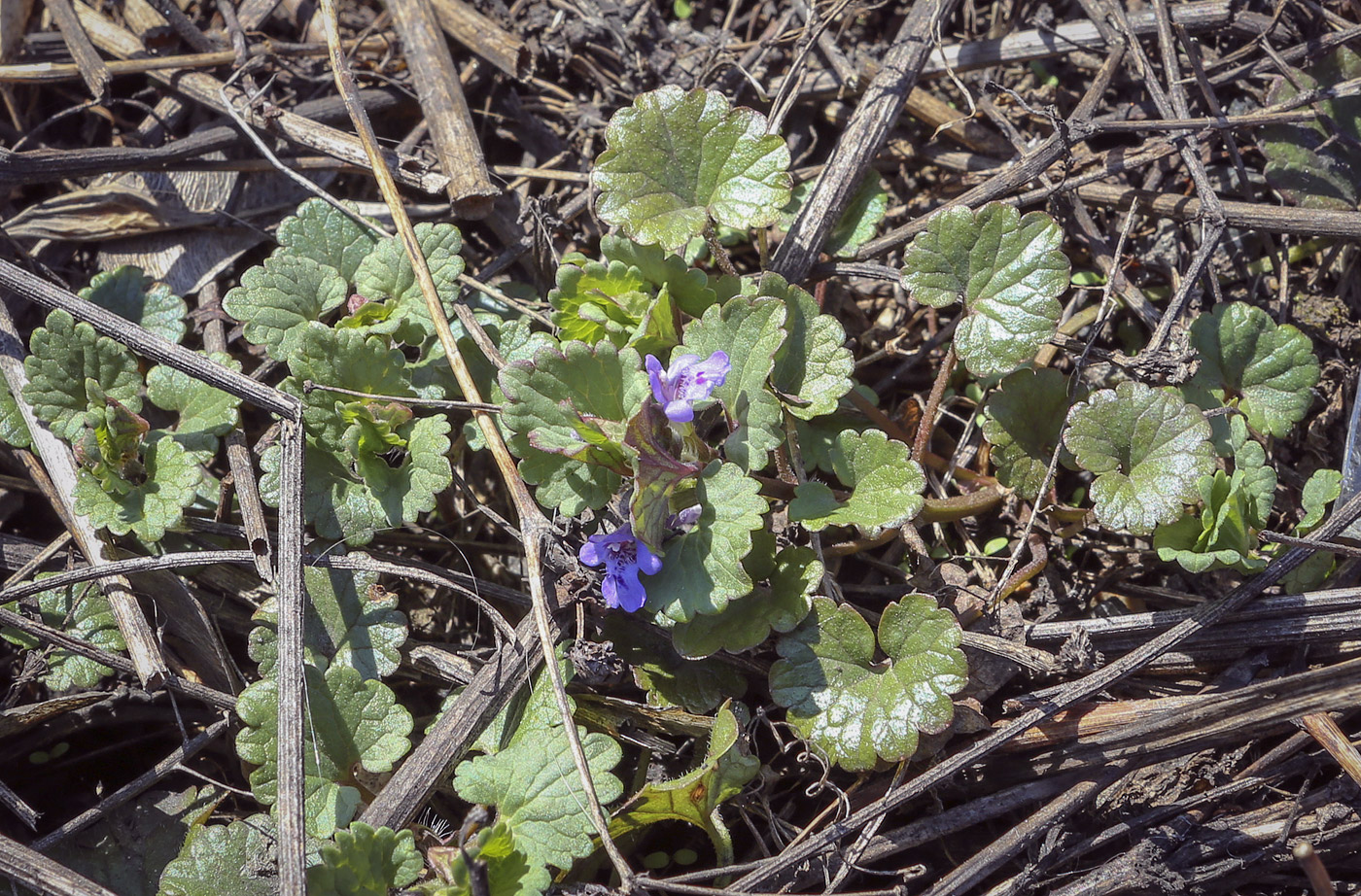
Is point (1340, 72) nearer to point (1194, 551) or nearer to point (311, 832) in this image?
point (1194, 551)

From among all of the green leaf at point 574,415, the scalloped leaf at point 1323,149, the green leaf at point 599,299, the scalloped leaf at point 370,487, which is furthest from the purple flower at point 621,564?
the scalloped leaf at point 1323,149

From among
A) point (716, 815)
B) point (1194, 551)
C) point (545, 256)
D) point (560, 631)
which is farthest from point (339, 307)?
point (1194, 551)

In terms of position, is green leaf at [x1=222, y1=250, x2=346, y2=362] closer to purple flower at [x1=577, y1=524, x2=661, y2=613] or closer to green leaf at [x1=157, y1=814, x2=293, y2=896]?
purple flower at [x1=577, y1=524, x2=661, y2=613]

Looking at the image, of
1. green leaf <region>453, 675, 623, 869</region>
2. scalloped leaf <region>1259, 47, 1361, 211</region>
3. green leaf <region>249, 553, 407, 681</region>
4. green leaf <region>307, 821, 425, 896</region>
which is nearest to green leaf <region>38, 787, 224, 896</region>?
green leaf <region>249, 553, 407, 681</region>

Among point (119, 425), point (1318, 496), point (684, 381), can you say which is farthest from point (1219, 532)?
point (119, 425)

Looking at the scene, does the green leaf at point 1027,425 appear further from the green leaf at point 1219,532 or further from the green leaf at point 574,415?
the green leaf at point 574,415
